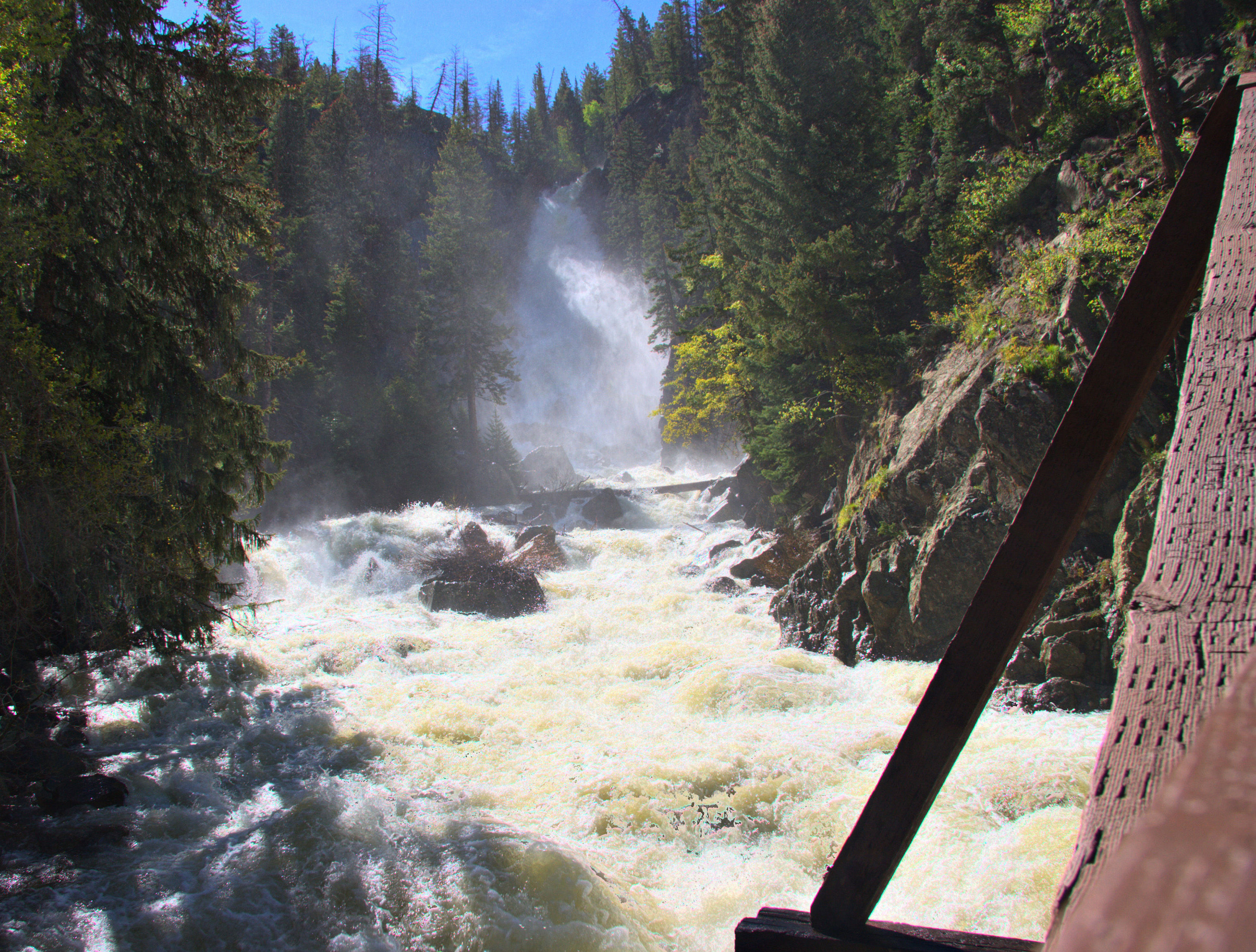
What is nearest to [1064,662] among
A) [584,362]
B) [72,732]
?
[72,732]

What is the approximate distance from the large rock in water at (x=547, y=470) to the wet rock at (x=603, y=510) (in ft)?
21.5

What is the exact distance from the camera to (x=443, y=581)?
15266mm

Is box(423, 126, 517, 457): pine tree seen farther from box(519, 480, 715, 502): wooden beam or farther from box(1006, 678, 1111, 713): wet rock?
box(1006, 678, 1111, 713): wet rock

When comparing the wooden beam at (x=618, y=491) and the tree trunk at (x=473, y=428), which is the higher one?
the tree trunk at (x=473, y=428)

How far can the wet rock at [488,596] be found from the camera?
47.1ft

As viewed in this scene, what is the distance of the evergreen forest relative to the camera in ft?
22.6

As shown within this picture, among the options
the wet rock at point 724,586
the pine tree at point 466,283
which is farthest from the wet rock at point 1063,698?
the pine tree at point 466,283

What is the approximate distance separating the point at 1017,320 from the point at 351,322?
89.8 feet

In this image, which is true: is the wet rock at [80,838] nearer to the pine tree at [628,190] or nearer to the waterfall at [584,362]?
the waterfall at [584,362]

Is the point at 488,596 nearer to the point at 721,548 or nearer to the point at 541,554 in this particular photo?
the point at 541,554

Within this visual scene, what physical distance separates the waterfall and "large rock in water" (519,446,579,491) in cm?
665

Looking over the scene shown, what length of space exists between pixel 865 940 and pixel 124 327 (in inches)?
379

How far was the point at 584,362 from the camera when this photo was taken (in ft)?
162

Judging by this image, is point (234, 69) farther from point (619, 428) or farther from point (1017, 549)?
point (619, 428)
